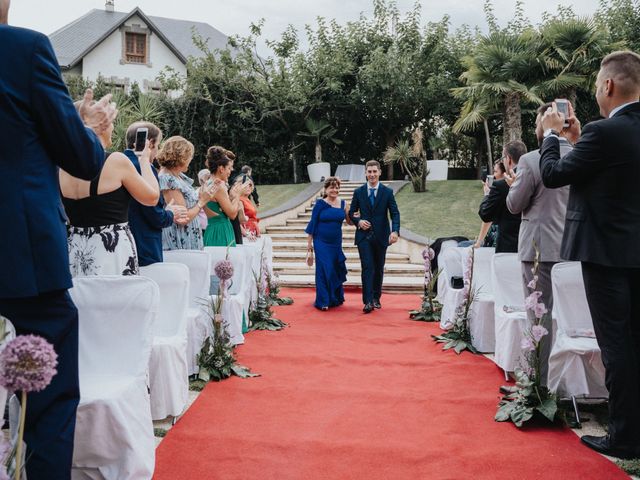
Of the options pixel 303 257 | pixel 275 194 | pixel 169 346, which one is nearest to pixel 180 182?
pixel 169 346

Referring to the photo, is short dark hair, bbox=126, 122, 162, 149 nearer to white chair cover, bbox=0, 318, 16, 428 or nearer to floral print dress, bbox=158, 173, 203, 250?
floral print dress, bbox=158, 173, 203, 250

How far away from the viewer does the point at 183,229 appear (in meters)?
4.98

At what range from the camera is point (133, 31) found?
1094 inches

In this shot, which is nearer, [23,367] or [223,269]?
[23,367]

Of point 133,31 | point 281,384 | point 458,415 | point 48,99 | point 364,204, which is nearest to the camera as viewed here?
point 48,99

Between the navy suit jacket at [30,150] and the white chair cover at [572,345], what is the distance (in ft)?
9.70

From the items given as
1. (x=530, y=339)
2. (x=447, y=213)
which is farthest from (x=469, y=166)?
(x=530, y=339)

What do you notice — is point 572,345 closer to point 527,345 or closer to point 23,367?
point 527,345

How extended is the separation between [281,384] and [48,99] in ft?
9.95

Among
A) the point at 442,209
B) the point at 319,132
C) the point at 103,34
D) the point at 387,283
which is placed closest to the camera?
the point at 387,283

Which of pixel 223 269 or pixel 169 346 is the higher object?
pixel 223 269

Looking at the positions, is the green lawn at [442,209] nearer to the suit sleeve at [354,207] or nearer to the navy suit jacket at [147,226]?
the suit sleeve at [354,207]

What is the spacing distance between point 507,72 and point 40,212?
14385 mm

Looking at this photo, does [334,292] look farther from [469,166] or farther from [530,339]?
[469,166]
